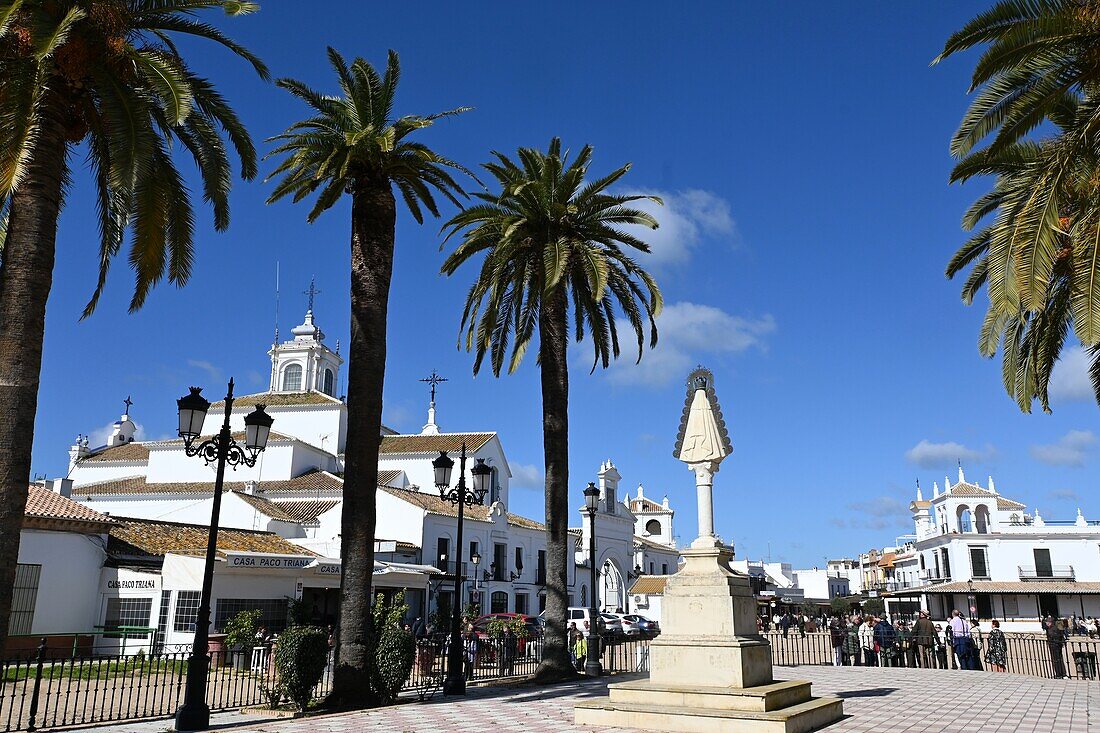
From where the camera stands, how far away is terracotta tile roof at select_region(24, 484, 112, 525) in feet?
81.1

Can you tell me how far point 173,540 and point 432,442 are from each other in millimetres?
21973

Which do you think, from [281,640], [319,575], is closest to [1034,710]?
[281,640]

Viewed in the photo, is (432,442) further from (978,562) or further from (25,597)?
(978,562)

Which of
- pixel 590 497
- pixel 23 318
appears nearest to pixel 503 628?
pixel 590 497

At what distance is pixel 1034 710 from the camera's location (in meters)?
13.5

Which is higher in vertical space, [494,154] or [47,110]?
[494,154]

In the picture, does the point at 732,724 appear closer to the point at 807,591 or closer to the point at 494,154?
the point at 494,154

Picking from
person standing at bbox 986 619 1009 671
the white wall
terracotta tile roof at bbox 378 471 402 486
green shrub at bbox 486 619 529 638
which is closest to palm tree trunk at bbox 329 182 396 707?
green shrub at bbox 486 619 529 638

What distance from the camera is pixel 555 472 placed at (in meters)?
19.7

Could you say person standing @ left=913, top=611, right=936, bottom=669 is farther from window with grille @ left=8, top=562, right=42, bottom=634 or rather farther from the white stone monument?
window with grille @ left=8, top=562, right=42, bottom=634

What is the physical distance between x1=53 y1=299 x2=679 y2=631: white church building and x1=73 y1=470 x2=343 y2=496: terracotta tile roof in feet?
0.33

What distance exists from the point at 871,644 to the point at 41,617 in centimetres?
2442

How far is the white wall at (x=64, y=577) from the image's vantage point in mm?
24141

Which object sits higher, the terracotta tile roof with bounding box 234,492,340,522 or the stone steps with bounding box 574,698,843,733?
the terracotta tile roof with bounding box 234,492,340,522
